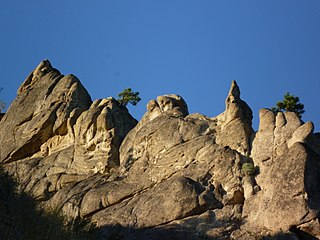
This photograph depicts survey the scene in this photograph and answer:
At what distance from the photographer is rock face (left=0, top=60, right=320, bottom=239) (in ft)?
116

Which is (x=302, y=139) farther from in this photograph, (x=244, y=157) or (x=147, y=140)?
(x=147, y=140)

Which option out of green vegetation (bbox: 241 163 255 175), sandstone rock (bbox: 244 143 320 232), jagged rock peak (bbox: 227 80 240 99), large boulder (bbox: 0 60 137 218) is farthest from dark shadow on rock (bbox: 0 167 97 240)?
jagged rock peak (bbox: 227 80 240 99)

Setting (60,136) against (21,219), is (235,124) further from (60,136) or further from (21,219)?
(21,219)

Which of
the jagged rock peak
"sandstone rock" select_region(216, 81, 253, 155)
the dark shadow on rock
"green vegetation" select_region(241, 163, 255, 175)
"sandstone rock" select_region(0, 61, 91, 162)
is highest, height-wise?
"sandstone rock" select_region(0, 61, 91, 162)

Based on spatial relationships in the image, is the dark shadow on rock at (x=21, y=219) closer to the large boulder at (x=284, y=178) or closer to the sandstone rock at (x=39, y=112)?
the large boulder at (x=284, y=178)

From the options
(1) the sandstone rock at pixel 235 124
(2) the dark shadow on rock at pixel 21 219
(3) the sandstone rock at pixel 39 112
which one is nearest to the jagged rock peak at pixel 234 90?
(1) the sandstone rock at pixel 235 124

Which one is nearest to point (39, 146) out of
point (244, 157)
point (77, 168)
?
point (77, 168)

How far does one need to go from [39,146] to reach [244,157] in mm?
20238

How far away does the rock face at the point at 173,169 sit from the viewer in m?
35.4

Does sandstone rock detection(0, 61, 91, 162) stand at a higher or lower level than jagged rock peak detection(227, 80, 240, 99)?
higher

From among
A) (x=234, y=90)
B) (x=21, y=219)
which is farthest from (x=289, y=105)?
(x=21, y=219)

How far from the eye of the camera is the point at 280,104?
55344 mm

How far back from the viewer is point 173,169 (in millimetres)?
41281

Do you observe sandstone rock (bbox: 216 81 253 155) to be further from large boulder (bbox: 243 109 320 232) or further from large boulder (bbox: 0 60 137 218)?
large boulder (bbox: 0 60 137 218)
